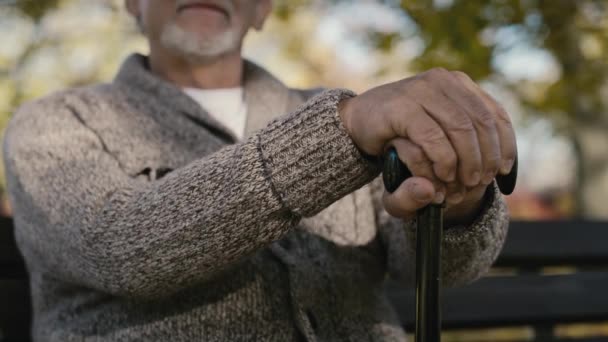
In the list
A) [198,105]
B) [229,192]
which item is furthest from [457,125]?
[198,105]

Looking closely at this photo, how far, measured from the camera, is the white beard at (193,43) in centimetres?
190

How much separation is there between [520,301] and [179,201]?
1.41 m

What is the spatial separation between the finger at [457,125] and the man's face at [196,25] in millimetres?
987

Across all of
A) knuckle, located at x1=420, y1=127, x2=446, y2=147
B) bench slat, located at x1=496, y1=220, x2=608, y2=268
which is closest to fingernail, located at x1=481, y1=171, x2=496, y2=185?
knuckle, located at x1=420, y1=127, x2=446, y2=147

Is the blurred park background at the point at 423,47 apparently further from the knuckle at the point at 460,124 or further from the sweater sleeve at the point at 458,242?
the knuckle at the point at 460,124

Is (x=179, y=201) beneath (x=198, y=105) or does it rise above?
beneath

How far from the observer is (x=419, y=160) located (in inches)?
40.6

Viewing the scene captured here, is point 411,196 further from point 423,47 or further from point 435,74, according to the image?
point 423,47

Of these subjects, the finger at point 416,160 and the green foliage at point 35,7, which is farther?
the green foliage at point 35,7

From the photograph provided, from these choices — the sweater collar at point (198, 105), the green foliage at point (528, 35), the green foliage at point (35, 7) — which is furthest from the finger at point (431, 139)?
the green foliage at point (35, 7)

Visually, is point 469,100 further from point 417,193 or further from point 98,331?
point 98,331

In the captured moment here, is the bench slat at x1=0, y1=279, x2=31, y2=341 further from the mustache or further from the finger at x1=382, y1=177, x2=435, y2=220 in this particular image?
the finger at x1=382, y1=177, x2=435, y2=220

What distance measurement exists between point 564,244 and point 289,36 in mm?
5608

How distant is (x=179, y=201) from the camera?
3.94ft
